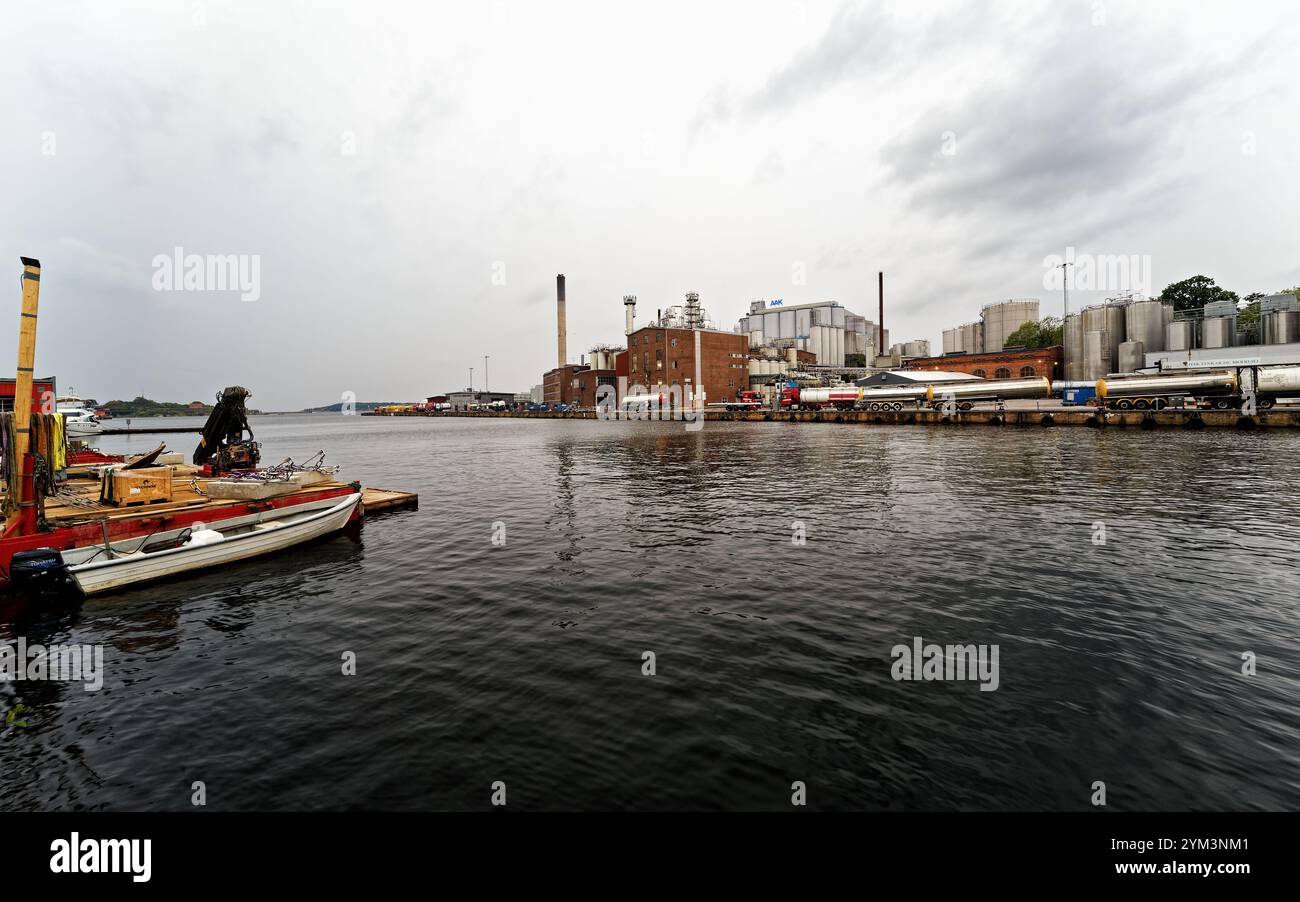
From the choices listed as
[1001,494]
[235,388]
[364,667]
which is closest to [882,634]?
[364,667]

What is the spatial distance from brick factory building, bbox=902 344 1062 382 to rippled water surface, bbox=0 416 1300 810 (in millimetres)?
95699

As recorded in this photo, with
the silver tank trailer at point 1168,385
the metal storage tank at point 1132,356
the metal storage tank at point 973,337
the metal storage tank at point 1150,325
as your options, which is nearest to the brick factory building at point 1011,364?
the metal storage tank at point 1132,356

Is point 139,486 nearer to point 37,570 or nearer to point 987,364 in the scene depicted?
point 37,570

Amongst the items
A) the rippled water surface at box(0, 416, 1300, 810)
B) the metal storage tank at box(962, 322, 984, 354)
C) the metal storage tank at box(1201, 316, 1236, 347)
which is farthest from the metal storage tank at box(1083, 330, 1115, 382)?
the rippled water surface at box(0, 416, 1300, 810)

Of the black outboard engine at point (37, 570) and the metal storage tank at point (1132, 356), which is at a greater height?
the metal storage tank at point (1132, 356)

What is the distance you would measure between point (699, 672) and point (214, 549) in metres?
16.3

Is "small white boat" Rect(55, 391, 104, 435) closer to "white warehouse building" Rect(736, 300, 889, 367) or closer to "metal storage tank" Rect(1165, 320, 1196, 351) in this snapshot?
"white warehouse building" Rect(736, 300, 889, 367)

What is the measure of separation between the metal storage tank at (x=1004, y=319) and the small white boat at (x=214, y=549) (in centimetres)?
14722

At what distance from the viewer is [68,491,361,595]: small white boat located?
1432 cm

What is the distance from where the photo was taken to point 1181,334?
9294cm

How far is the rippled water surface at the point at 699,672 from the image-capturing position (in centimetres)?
704

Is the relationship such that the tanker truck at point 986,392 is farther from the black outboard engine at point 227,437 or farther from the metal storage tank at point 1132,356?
the black outboard engine at point 227,437
